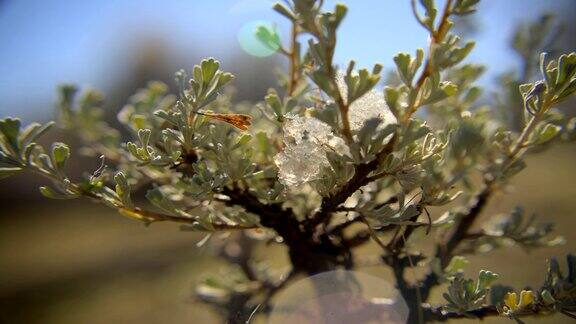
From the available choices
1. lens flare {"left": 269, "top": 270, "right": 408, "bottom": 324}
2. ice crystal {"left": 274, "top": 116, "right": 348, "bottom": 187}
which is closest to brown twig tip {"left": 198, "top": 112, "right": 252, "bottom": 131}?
ice crystal {"left": 274, "top": 116, "right": 348, "bottom": 187}

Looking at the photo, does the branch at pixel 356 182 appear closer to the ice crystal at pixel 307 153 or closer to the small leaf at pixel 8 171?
the ice crystal at pixel 307 153

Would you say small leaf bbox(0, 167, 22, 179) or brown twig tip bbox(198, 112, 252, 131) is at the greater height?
brown twig tip bbox(198, 112, 252, 131)

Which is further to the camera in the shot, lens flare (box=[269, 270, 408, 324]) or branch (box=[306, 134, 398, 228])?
lens flare (box=[269, 270, 408, 324])

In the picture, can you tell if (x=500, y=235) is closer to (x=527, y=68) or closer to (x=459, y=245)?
(x=459, y=245)

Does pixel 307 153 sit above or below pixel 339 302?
above

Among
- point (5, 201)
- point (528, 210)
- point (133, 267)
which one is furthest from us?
point (5, 201)

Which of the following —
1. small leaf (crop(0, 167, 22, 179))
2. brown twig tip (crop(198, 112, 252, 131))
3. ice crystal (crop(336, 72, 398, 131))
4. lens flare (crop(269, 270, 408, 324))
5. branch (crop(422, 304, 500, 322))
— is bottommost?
lens flare (crop(269, 270, 408, 324))

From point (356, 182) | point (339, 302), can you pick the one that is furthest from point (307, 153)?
point (339, 302)

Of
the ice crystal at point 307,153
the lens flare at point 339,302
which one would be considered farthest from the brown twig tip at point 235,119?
the lens flare at point 339,302

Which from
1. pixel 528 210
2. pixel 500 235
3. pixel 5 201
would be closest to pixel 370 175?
pixel 500 235

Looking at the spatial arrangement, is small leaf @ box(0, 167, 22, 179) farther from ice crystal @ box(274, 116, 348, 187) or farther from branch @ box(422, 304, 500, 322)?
branch @ box(422, 304, 500, 322)

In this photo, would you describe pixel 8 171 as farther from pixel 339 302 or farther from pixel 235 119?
pixel 339 302
